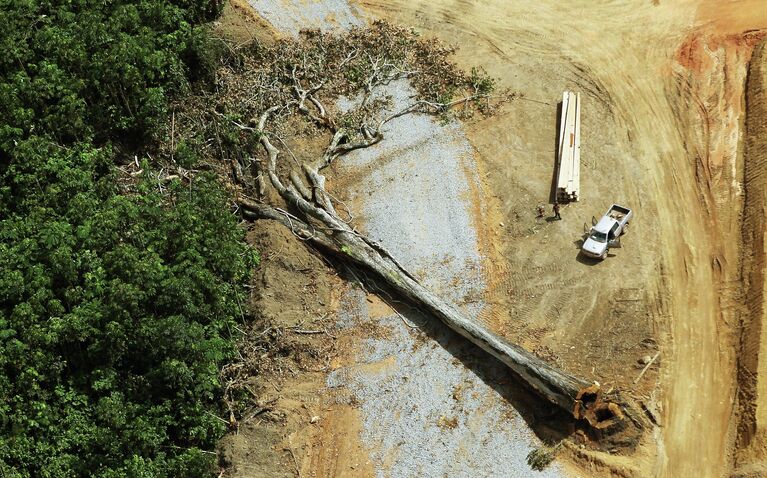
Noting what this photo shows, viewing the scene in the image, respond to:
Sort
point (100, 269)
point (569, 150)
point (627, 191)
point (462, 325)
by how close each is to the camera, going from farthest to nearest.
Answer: point (569, 150) < point (627, 191) < point (462, 325) < point (100, 269)

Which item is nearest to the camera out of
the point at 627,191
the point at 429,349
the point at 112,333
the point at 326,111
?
the point at 112,333

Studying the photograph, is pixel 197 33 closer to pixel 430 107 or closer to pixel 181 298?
pixel 430 107

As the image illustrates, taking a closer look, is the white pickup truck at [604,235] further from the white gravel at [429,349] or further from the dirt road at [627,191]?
the white gravel at [429,349]

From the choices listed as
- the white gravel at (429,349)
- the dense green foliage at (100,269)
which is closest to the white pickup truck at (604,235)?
the white gravel at (429,349)

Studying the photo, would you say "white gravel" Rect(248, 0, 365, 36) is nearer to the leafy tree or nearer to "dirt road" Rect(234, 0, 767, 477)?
"dirt road" Rect(234, 0, 767, 477)

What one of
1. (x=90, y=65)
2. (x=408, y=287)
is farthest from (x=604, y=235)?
(x=90, y=65)

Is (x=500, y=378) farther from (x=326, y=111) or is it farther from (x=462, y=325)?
(x=326, y=111)
